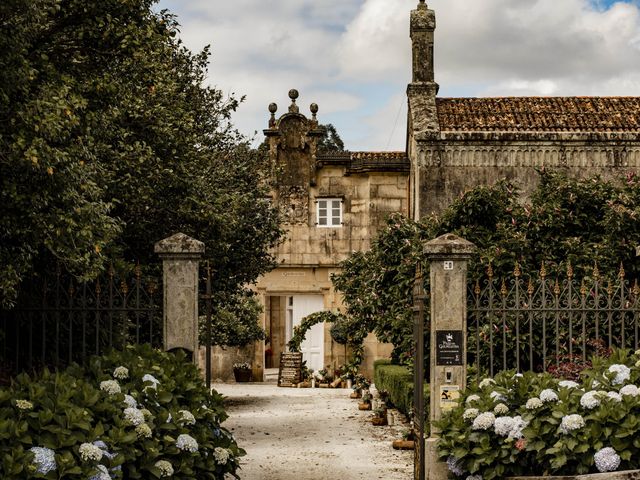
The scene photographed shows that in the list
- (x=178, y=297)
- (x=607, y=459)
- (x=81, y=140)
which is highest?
(x=81, y=140)

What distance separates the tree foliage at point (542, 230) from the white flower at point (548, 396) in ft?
15.5

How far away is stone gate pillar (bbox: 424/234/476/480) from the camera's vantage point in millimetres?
10578

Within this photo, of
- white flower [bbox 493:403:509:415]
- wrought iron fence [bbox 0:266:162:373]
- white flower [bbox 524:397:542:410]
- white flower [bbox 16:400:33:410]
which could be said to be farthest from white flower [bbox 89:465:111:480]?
white flower [bbox 524:397:542:410]

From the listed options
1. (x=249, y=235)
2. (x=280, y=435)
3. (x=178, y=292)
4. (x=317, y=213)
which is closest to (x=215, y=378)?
(x=317, y=213)

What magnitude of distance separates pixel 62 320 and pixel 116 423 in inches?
154

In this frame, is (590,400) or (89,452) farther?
(590,400)

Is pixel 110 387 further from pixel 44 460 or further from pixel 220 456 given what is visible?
pixel 44 460

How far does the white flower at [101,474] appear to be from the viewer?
689cm

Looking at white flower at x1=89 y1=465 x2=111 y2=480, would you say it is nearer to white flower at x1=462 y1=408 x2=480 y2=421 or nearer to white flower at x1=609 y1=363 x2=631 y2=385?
white flower at x1=462 y1=408 x2=480 y2=421

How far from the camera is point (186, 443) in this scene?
8.11 meters

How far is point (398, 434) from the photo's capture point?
16.1 meters

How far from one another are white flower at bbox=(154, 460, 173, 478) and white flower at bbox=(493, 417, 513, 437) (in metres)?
3.01

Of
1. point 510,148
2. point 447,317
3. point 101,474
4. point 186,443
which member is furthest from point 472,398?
point 510,148

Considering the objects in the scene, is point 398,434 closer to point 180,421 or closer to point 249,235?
point 249,235
